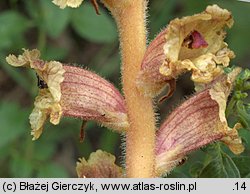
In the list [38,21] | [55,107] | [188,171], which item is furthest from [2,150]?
[55,107]

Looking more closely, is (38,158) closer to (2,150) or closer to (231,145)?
(2,150)

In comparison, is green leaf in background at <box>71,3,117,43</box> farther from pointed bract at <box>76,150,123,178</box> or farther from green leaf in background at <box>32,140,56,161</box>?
pointed bract at <box>76,150,123,178</box>

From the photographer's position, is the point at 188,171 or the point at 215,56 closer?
the point at 215,56

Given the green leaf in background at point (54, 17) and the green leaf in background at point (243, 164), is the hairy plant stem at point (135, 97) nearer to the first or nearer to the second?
the green leaf in background at point (243, 164)

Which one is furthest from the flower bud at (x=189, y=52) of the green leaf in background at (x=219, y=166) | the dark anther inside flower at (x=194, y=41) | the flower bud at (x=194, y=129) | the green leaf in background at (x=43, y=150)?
the green leaf in background at (x=43, y=150)

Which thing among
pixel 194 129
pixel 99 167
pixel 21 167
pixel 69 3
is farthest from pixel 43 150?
pixel 69 3

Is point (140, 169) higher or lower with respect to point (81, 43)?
lower
